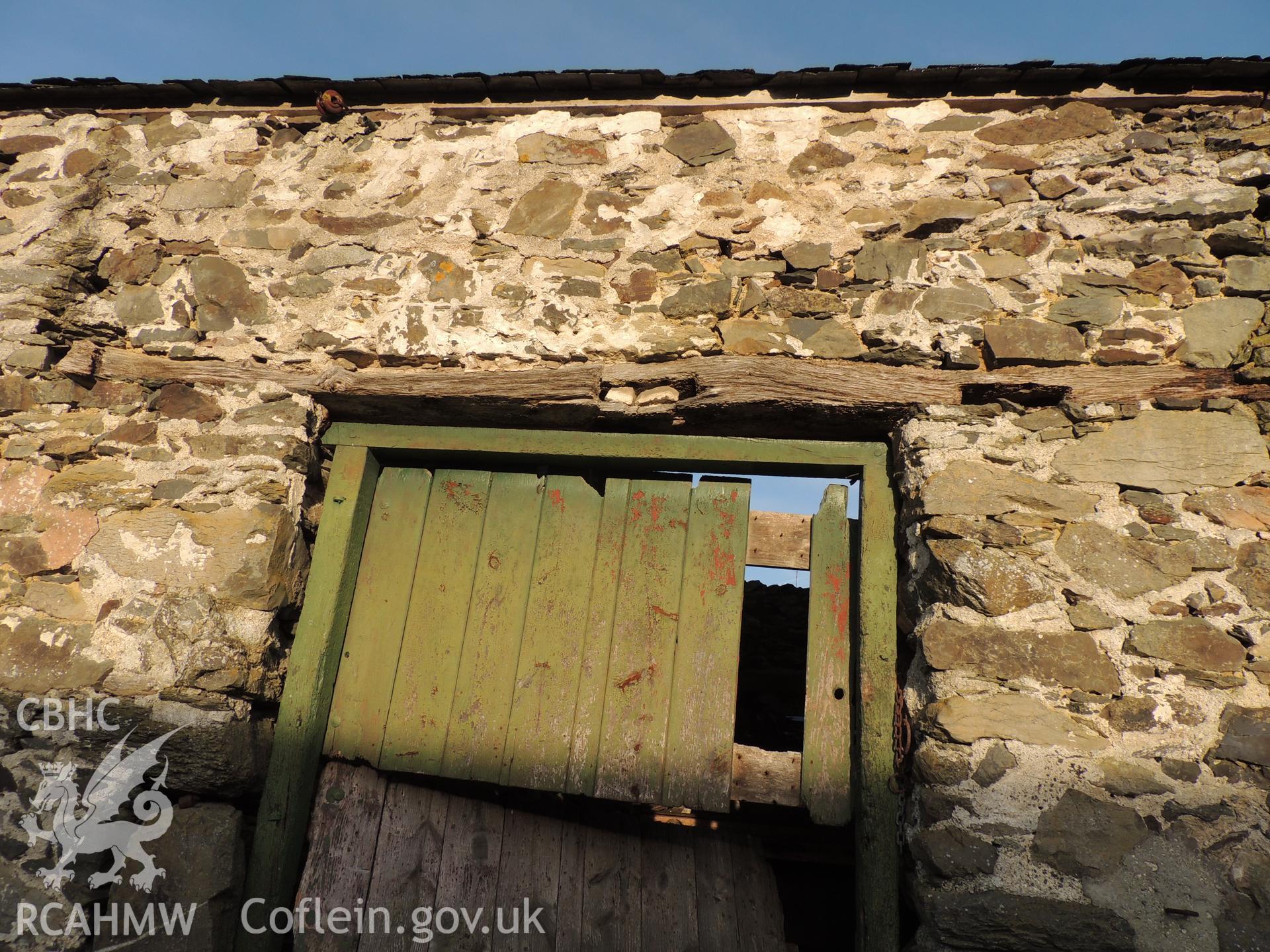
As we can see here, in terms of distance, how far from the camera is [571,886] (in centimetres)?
219

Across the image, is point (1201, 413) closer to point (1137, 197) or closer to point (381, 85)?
point (1137, 197)

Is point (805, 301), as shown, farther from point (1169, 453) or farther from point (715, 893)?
point (715, 893)

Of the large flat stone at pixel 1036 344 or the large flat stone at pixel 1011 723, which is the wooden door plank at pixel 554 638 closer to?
the large flat stone at pixel 1011 723

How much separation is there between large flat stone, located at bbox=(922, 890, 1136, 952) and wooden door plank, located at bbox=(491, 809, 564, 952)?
0.96 metres

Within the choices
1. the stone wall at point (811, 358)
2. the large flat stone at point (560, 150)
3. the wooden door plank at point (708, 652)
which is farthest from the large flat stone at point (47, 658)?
the large flat stone at point (560, 150)

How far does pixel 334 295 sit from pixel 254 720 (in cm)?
124

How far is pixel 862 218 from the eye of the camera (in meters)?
2.41

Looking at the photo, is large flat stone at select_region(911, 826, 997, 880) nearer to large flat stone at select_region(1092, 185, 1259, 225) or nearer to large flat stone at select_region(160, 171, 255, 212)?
→ large flat stone at select_region(1092, 185, 1259, 225)

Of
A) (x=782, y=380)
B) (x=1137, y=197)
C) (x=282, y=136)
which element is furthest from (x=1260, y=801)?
(x=282, y=136)

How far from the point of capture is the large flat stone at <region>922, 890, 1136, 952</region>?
165 centimetres

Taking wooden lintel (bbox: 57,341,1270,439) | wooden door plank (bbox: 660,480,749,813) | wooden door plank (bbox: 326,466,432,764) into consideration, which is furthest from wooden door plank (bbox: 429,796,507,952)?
wooden lintel (bbox: 57,341,1270,439)

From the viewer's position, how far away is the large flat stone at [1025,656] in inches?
71.9

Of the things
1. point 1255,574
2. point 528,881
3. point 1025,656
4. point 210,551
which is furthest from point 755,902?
point 210,551

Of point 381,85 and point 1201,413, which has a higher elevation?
point 381,85
